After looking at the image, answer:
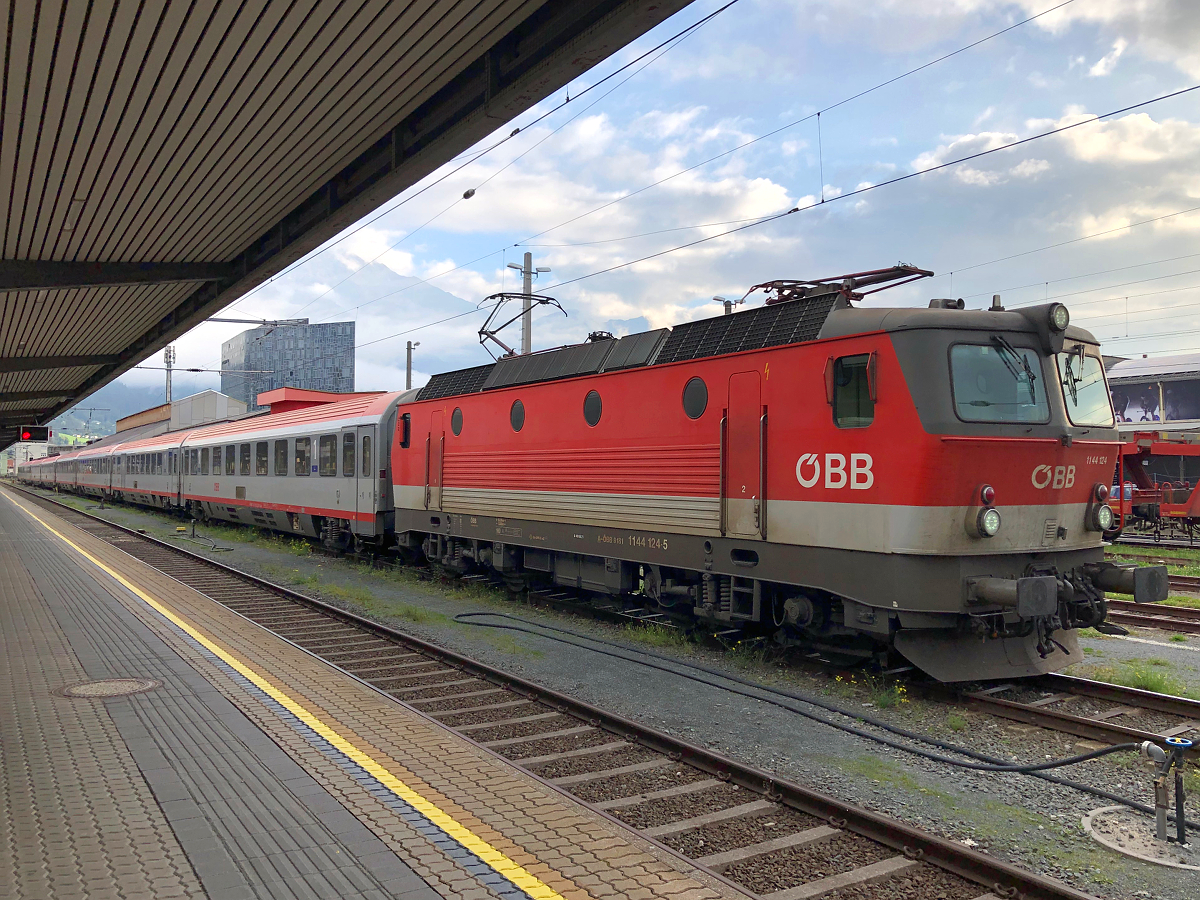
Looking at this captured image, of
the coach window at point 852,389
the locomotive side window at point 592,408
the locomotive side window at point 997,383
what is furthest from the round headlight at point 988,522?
the locomotive side window at point 592,408

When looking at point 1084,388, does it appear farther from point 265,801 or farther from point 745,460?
point 265,801

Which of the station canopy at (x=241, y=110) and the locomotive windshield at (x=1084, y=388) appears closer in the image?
the station canopy at (x=241, y=110)

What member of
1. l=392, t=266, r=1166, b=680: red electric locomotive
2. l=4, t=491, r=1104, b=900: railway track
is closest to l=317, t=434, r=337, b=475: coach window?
l=392, t=266, r=1166, b=680: red electric locomotive

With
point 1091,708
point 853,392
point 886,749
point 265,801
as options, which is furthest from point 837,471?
point 265,801

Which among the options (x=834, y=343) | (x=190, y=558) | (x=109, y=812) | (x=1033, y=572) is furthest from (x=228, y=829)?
(x=190, y=558)

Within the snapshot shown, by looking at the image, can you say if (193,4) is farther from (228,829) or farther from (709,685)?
(709,685)

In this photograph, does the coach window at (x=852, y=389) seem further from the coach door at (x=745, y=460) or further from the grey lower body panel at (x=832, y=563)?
the grey lower body panel at (x=832, y=563)

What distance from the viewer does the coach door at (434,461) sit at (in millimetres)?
14570

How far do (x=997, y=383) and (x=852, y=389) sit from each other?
1.25 m

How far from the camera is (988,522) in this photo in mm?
7168

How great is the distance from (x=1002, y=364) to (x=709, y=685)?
3.95 meters

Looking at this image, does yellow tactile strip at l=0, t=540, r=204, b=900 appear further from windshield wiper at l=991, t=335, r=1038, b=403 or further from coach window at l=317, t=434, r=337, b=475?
coach window at l=317, t=434, r=337, b=475

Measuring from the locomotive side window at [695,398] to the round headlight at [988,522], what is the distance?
10.1 feet

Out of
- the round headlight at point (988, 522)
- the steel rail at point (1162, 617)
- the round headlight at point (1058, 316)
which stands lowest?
the steel rail at point (1162, 617)
